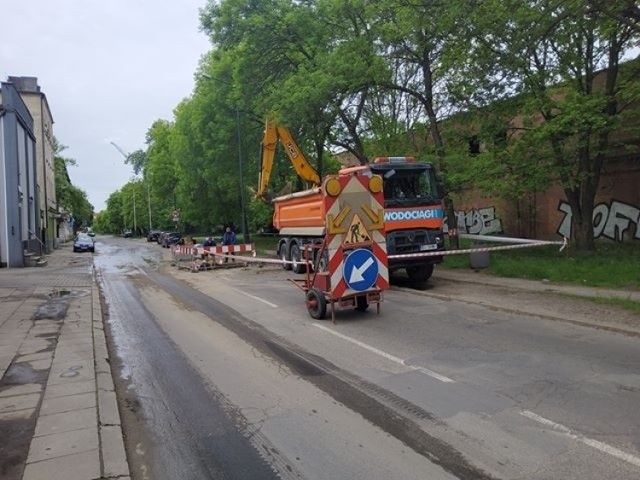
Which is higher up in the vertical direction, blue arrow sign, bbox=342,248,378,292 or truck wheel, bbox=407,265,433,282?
blue arrow sign, bbox=342,248,378,292

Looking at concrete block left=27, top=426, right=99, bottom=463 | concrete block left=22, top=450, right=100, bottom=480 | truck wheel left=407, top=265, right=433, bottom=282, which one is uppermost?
truck wheel left=407, top=265, right=433, bottom=282

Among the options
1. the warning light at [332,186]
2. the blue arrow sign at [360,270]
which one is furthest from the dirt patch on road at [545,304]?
the warning light at [332,186]

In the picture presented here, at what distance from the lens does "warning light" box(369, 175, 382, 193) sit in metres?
10.1

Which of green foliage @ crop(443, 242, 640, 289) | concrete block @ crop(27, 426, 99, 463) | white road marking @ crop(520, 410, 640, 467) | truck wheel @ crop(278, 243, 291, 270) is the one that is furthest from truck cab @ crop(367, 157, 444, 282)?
concrete block @ crop(27, 426, 99, 463)

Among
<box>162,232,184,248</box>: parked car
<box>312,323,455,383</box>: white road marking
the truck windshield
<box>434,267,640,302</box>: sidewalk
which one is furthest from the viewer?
<box>162,232,184,248</box>: parked car

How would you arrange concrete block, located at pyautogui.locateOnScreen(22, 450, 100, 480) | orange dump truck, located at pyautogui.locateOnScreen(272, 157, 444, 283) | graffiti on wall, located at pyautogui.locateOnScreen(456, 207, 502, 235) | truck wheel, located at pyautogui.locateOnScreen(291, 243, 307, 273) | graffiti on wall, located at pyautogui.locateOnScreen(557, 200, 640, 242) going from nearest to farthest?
concrete block, located at pyautogui.locateOnScreen(22, 450, 100, 480), orange dump truck, located at pyautogui.locateOnScreen(272, 157, 444, 283), truck wheel, located at pyautogui.locateOnScreen(291, 243, 307, 273), graffiti on wall, located at pyautogui.locateOnScreen(557, 200, 640, 242), graffiti on wall, located at pyautogui.locateOnScreen(456, 207, 502, 235)

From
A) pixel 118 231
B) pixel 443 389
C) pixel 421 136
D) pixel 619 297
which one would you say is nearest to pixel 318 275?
pixel 443 389

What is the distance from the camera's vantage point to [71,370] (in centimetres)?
667

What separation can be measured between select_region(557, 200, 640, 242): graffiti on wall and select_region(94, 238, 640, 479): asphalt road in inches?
542

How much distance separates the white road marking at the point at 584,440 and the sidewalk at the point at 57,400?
353 centimetres

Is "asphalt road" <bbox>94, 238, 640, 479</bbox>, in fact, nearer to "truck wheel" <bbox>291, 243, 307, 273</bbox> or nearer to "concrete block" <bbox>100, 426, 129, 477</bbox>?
"concrete block" <bbox>100, 426, 129, 477</bbox>

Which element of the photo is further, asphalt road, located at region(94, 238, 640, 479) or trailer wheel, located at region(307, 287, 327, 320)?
trailer wheel, located at region(307, 287, 327, 320)

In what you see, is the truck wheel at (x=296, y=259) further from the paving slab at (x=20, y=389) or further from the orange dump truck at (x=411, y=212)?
the paving slab at (x=20, y=389)

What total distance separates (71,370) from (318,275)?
4.78 metres
